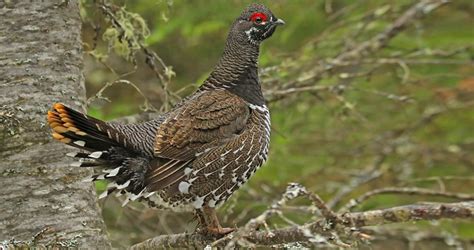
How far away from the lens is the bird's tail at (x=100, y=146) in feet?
10.3

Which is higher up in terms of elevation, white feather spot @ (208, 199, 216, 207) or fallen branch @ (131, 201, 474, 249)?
fallen branch @ (131, 201, 474, 249)

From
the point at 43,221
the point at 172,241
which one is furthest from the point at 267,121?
the point at 43,221

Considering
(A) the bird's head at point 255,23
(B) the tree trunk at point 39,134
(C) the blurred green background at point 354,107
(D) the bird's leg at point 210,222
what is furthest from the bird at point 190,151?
(C) the blurred green background at point 354,107

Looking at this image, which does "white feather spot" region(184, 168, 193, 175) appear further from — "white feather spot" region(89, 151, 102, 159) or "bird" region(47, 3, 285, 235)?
"white feather spot" region(89, 151, 102, 159)

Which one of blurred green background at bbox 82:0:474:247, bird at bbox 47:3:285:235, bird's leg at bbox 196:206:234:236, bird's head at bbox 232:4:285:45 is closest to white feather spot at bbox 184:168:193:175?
bird at bbox 47:3:285:235

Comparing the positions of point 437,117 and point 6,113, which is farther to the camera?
point 437,117

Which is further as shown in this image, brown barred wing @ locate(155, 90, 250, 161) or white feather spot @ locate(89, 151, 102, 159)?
brown barred wing @ locate(155, 90, 250, 161)

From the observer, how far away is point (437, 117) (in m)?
6.41

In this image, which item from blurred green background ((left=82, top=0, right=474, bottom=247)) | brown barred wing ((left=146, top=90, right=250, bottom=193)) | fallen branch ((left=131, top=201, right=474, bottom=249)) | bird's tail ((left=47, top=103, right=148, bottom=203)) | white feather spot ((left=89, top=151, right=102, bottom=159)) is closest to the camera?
fallen branch ((left=131, top=201, right=474, bottom=249))

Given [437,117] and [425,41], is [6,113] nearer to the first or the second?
[425,41]

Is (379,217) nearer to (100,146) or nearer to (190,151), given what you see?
(100,146)

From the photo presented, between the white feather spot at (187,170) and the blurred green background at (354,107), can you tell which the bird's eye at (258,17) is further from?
the white feather spot at (187,170)

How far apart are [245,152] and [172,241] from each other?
616mm

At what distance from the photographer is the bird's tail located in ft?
10.3
